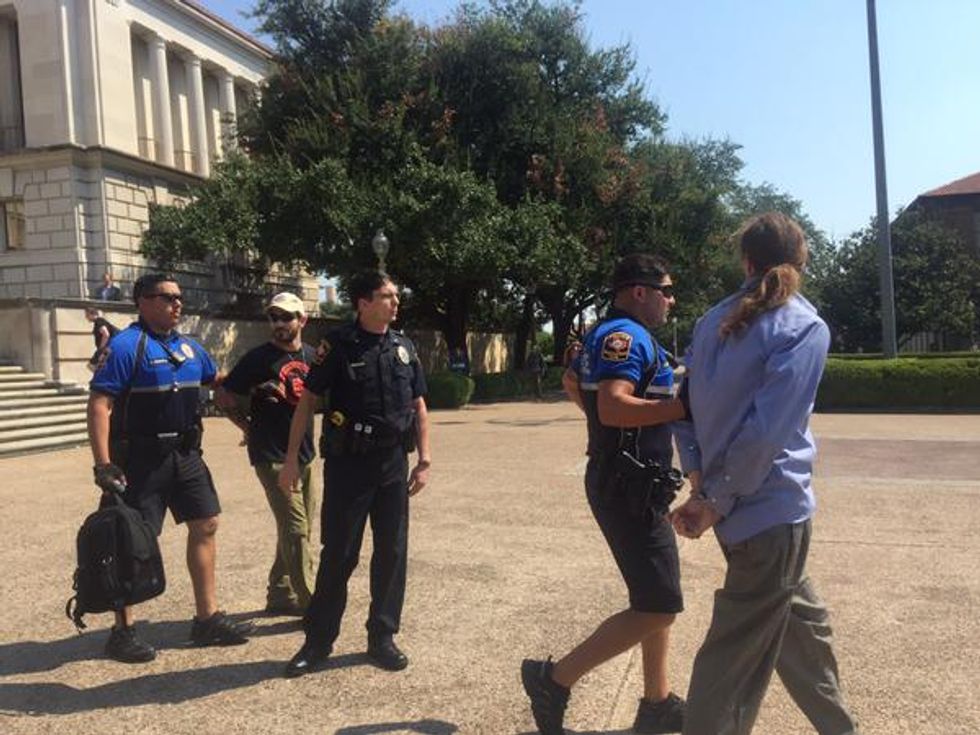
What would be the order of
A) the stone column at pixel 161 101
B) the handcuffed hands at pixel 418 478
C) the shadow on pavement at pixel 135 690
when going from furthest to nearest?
1. the stone column at pixel 161 101
2. the handcuffed hands at pixel 418 478
3. the shadow on pavement at pixel 135 690

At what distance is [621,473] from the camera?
3.09m

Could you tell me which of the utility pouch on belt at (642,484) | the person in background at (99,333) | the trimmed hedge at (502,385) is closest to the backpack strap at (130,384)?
the utility pouch on belt at (642,484)

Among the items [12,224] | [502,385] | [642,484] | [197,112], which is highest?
[197,112]

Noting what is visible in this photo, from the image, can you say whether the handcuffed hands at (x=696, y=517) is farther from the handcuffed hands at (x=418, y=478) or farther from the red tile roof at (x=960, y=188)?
the red tile roof at (x=960, y=188)

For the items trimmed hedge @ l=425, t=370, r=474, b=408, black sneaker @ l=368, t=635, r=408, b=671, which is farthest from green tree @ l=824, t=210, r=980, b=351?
black sneaker @ l=368, t=635, r=408, b=671

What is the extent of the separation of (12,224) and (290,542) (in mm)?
28397

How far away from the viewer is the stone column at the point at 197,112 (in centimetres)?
3409

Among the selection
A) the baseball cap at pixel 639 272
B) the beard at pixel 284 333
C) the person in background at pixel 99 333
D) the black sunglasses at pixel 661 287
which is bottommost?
the beard at pixel 284 333

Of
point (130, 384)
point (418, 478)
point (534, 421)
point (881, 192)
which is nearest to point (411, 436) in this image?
point (418, 478)

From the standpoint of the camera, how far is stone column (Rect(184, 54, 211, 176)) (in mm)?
34094

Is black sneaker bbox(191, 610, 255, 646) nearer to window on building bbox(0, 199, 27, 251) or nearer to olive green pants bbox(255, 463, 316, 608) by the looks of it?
olive green pants bbox(255, 463, 316, 608)

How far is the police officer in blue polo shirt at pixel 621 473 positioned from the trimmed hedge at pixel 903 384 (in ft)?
52.6

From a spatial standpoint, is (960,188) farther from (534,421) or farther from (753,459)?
(753,459)

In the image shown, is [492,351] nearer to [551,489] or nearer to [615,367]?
[551,489]
